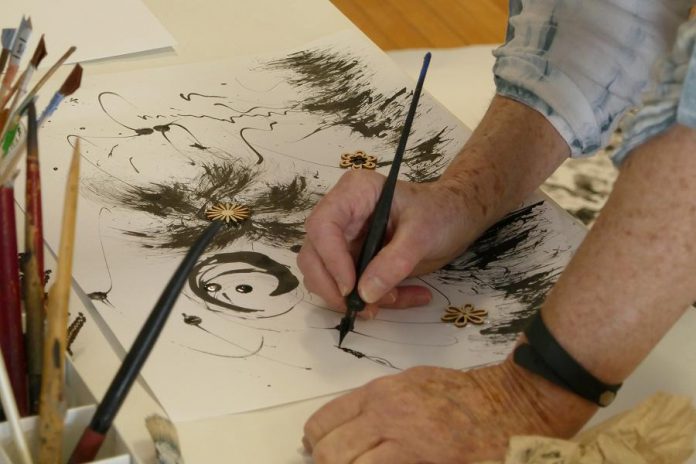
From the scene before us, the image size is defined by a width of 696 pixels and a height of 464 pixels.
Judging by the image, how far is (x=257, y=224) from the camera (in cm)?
94

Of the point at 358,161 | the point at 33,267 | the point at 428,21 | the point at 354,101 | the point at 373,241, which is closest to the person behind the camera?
the point at 33,267

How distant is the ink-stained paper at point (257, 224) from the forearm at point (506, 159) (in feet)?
0.10

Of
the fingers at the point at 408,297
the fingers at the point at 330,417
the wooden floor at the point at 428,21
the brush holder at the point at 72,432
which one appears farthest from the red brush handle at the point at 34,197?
the wooden floor at the point at 428,21

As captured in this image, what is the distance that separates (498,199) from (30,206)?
493mm

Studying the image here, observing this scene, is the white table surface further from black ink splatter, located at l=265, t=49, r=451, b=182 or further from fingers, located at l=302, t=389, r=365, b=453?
black ink splatter, located at l=265, t=49, r=451, b=182

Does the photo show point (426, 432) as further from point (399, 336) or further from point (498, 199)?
point (498, 199)

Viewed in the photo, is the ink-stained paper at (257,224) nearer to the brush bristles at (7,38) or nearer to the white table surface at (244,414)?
the white table surface at (244,414)

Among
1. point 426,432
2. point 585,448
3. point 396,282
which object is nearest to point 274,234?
point 396,282

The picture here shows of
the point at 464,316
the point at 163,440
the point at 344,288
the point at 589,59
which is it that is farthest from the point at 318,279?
the point at 589,59

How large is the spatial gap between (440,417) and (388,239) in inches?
9.1

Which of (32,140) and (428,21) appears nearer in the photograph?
(32,140)

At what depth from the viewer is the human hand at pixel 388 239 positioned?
0.81 metres

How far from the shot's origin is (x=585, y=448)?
1.91 ft

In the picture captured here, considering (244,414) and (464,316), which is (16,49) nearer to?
(244,414)
